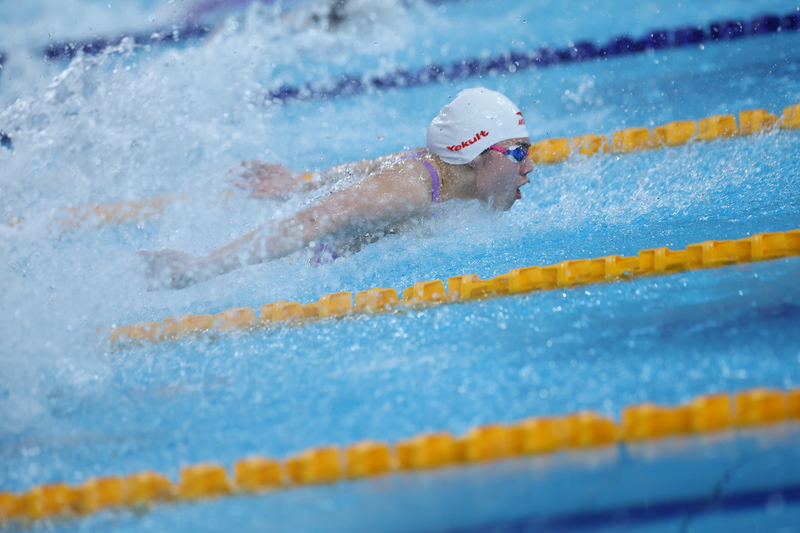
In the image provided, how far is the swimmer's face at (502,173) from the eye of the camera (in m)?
2.64

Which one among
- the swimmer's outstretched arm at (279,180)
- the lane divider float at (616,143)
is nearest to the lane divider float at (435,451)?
the swimmer's outstretched arm at (279,180)

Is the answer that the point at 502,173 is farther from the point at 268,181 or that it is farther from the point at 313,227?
the point at 268,181

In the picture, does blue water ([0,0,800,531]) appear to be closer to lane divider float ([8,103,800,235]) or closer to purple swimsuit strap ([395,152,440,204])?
lane divider float ([8,103,800,235])

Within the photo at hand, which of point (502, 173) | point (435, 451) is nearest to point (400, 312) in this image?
point (502, 173)

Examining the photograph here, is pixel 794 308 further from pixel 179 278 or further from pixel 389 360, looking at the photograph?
pixel 179 278

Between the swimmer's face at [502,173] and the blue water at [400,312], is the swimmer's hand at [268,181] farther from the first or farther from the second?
the swimmer's face at [502,173]

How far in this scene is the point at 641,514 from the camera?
141cm

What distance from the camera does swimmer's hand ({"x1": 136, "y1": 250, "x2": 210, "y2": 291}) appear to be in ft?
7.70

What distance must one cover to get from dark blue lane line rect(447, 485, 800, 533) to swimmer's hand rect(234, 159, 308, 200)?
6.46 ft

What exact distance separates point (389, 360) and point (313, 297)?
70 cm

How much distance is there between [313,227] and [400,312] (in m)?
0.41

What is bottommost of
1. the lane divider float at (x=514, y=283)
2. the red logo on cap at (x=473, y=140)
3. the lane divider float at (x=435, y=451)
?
the lane divider float at (x=435, y=451)

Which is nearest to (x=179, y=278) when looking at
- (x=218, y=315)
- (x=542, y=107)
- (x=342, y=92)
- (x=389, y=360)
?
(x=218, y=315)

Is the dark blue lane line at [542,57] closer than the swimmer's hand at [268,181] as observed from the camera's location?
No
